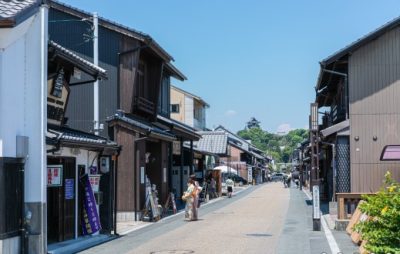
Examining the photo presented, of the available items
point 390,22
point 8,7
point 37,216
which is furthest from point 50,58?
point 390,22

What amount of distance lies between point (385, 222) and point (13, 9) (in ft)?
27.8

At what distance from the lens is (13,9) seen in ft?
42.2

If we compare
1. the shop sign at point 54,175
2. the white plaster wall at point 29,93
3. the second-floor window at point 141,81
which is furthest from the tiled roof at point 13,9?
the second-floor window at point 141,81

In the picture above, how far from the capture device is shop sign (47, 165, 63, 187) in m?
15.8

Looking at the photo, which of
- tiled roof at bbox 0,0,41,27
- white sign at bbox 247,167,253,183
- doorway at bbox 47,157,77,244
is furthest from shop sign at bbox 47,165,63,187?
white sign at bbox 247,167,253,183

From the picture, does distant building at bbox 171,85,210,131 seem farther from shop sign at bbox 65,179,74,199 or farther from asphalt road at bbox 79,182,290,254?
shop sign at bbox 65,179,74,199

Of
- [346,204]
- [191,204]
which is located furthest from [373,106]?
[191,204]

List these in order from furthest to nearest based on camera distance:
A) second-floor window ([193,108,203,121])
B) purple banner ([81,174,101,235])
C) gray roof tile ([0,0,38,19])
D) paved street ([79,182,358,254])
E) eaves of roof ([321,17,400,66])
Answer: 1. second-floor window ([193,108,203,121])
2. eaves of roof ([321,17,400,66])
3. purple banner ([81,174,101,235])
4. paved street ([79,182,358,254])
5. gray roof tile ([0,0,38,19])

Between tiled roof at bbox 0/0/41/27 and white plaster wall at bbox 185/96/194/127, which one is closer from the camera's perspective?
tiled roof at bbox 0/0/41/27

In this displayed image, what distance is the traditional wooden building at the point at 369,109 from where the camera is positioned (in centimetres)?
2358

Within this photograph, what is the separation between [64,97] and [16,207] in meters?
5.05

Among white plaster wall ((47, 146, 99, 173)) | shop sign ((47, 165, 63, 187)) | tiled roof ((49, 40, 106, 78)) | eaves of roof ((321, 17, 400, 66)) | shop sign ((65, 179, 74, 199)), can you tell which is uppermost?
eaves of roof ((321, 17, 400, 66))

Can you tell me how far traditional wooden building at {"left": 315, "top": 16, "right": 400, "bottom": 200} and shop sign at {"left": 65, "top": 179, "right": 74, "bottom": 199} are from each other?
11324mm

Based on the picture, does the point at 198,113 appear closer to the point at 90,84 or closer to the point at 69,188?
the point at 90,84
